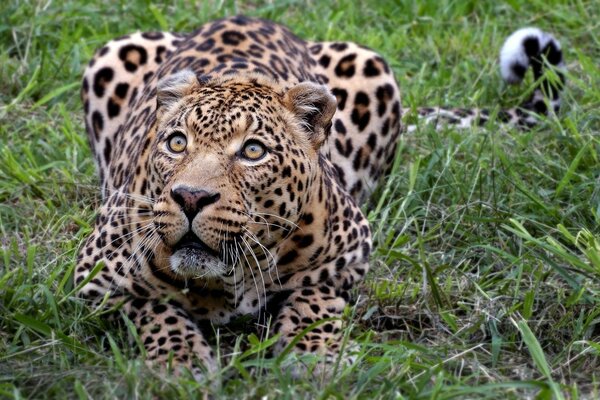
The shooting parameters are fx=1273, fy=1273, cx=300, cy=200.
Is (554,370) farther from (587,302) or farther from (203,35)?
(203,35)

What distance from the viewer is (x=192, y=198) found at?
5461 millimetres

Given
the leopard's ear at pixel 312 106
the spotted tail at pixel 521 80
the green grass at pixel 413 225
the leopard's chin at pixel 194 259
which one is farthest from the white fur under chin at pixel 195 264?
the spotted tail at pixel 521 80

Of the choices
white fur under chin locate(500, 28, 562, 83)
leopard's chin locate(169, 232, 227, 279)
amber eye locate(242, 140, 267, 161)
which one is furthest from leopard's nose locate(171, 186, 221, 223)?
white fur under chin locate(500, 28, 562, 83)

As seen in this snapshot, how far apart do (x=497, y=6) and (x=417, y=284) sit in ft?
14.9

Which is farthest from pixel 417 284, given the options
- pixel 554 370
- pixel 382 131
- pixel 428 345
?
pixel 382 131

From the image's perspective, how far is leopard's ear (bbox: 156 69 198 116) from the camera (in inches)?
239

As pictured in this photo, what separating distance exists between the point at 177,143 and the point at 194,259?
562mm

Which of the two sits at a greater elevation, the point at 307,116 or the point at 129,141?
the point at 307,116

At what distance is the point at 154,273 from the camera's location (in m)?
6.14

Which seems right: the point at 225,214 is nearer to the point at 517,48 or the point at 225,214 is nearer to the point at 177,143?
the point at 177,143

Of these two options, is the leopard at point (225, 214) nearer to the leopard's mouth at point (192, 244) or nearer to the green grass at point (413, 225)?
the leopard's mouth at point (192, 244)

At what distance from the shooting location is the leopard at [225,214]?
5.64m

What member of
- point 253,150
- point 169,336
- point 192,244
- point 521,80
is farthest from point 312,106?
point 521,80

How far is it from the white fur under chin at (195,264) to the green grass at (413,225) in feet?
1.17
